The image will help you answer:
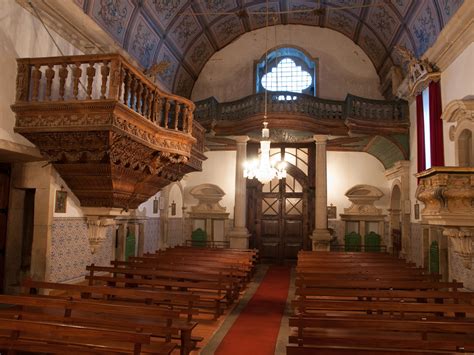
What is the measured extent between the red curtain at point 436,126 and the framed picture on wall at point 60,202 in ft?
25.9

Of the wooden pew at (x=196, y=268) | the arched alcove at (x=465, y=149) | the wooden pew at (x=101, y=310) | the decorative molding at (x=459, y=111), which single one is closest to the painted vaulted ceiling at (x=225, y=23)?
the decorative molding at (x=459, y=111)

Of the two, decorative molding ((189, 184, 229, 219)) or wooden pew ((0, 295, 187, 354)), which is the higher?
decorative molding ((189, 184, 229, 219))

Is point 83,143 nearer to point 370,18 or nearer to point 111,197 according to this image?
point 111,197

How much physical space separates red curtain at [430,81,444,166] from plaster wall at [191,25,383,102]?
5.31 metres

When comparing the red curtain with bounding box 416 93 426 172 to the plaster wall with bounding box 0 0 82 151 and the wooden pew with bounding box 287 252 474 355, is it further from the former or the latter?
the plaster wall with bounding box 0 0 82 151

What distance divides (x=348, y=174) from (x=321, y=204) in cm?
293

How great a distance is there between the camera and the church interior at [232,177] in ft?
15.6

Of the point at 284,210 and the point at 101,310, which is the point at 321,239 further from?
the point at 101,310

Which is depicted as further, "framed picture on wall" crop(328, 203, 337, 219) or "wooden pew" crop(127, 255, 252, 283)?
"framed picture on wall" crop(328, 203, 337, 219)

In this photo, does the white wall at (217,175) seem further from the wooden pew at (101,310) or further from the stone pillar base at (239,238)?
the wooden pew at (101,310)

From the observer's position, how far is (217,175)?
15.8 meters

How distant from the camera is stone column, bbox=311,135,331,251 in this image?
12688 millimetres

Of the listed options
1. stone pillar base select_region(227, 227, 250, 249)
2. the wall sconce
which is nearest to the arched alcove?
stone pillar base select_region(227, 227, 250, 249)

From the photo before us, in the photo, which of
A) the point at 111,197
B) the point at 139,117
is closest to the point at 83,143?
the point at 139,117
